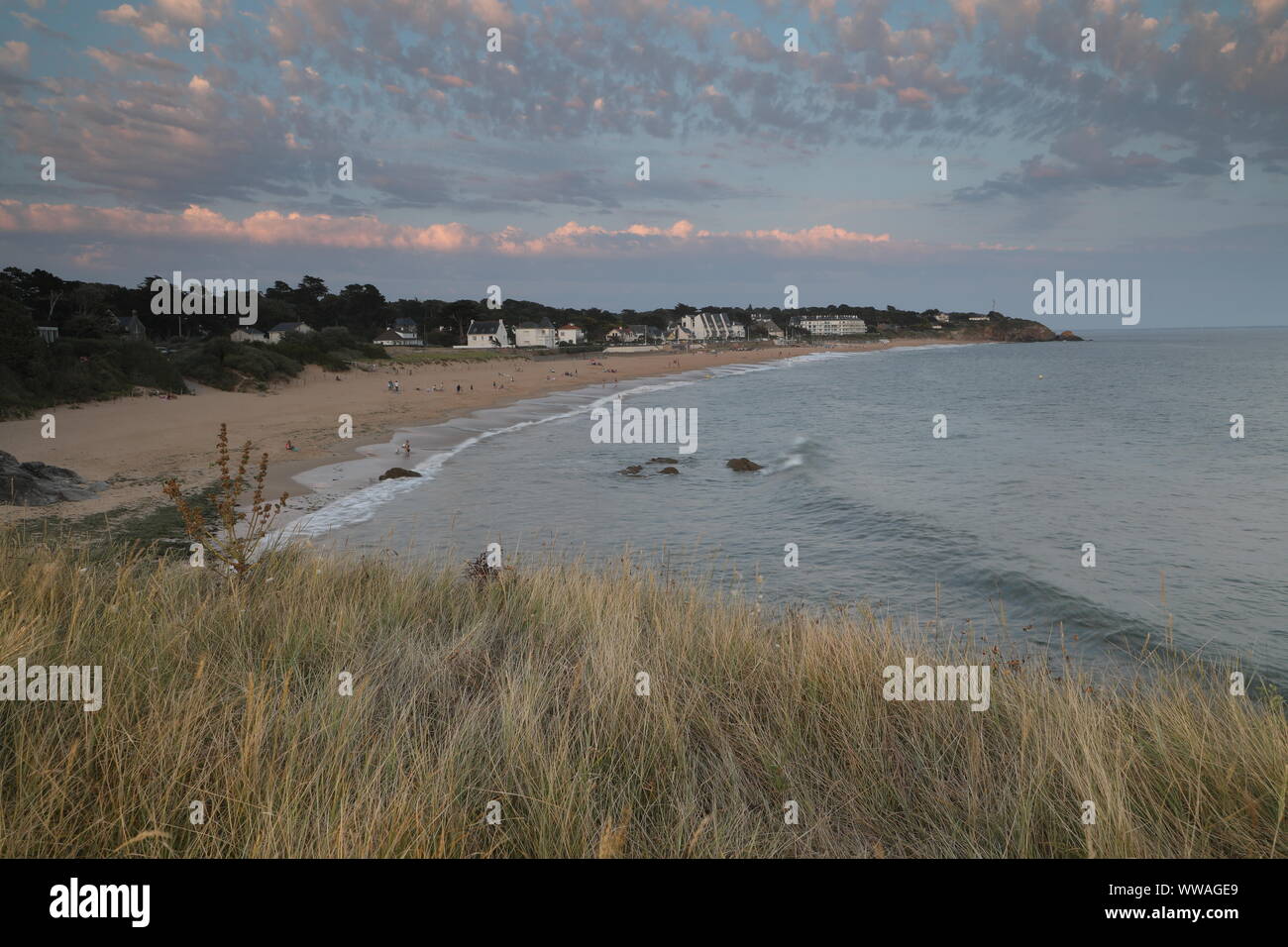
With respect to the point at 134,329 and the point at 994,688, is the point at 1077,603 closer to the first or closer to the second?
the point at 994,688

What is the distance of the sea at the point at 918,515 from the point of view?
37.9 feet

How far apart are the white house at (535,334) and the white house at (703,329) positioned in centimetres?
4844

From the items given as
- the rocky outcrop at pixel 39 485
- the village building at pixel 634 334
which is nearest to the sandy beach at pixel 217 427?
the rocky outcrop at pixel 39 485

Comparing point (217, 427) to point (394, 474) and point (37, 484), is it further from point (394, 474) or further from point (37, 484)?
point (37, 484)

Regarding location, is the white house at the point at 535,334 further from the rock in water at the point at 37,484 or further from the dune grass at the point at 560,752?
the dune grass at the point at 560,752

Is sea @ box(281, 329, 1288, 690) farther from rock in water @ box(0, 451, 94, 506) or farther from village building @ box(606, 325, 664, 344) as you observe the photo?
village building @ box(606, 325, 664, 344)

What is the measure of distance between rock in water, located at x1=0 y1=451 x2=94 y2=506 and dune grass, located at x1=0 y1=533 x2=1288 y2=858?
11123mm

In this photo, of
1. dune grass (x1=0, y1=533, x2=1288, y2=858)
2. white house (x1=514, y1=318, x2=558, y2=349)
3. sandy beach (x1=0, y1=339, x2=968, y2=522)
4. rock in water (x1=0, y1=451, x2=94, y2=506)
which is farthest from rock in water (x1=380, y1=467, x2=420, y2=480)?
white house (x1=514, y1=318, x2=558, y2=349)

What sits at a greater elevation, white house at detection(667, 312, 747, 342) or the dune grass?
white house at detection(667, 312, 747, 342)

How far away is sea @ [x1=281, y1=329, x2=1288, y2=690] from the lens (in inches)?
455

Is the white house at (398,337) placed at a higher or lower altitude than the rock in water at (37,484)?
higher
